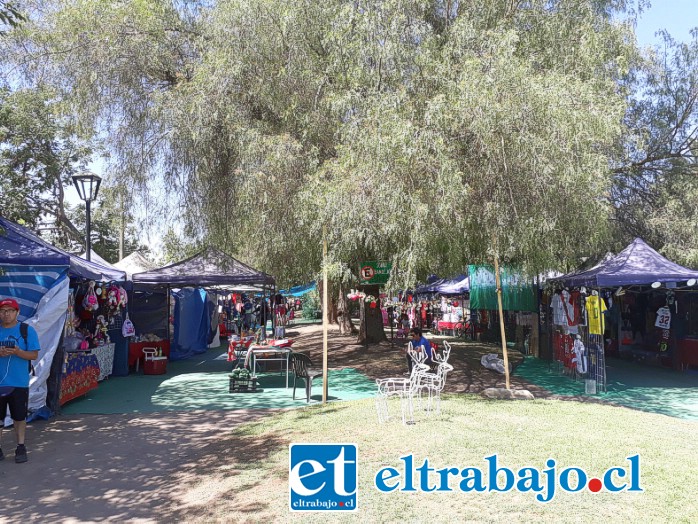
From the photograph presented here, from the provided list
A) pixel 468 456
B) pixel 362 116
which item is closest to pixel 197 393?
pixel 362 116

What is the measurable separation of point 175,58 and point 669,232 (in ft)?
41.2

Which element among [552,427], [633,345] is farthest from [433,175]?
[633,345]

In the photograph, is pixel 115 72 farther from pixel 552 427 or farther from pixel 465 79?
pixel 552 427

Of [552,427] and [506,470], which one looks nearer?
[506,470]

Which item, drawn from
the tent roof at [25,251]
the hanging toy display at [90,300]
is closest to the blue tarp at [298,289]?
the hanging toy display at [90,300]

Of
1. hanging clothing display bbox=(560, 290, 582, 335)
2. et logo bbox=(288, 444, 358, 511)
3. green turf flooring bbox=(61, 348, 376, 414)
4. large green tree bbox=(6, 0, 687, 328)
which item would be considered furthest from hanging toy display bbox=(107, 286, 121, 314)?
hanging clothing display bbox=(560, 290, 582, 335)

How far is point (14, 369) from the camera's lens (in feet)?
20.0

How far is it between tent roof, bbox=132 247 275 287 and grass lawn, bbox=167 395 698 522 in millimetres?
4907

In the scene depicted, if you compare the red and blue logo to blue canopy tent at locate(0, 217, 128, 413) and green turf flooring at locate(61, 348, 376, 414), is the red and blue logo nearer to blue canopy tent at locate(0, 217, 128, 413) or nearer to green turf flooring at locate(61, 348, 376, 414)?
green turf flooring at locate(61, 348, 376, 414)

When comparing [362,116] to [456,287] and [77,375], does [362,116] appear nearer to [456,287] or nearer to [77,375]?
[77,375]

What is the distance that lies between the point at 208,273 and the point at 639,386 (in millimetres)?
9487

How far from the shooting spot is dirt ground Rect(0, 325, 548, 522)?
4730mm

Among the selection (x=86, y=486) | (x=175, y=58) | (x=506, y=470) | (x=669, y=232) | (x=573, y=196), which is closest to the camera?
(x=506, y=470)

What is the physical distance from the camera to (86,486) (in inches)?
210
